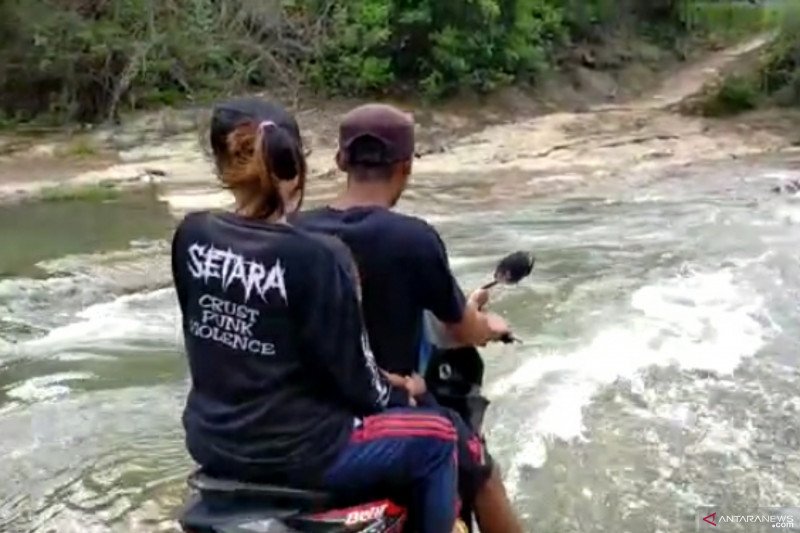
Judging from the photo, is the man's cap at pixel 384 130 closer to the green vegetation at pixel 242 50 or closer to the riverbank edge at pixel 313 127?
the riverbank edge at pixel 313 127

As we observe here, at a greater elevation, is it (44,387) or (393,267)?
(393,267)

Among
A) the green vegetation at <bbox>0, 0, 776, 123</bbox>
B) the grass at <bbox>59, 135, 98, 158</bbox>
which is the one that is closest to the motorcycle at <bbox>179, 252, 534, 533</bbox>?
the grass at <bbox>59, 135, 98, 158</bbox>

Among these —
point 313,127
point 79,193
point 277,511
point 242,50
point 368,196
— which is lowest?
point 313,127

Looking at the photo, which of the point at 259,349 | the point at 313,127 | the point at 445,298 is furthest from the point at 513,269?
the point at 313,127

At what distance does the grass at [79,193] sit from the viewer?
44.0 ft

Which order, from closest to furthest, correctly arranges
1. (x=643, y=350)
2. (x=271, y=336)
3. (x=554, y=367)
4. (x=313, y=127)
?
1. (x=271, y=336)
2. (x=554, y=367)
3. (x=643, y=350)
4. (x=313, y=127)

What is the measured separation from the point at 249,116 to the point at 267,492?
80 cm

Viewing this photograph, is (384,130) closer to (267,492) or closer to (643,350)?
(267,492)

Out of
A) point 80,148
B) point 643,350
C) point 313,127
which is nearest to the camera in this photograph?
point 643,350

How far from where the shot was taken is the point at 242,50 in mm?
18547

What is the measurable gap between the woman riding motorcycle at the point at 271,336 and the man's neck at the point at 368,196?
0.29m

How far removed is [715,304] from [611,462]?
10.7 ft

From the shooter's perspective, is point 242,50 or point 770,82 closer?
point 242,50

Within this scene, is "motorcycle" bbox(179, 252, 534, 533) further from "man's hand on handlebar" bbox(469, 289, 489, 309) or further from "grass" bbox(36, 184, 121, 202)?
"grass" bbox(36, 184, 121, 202)
